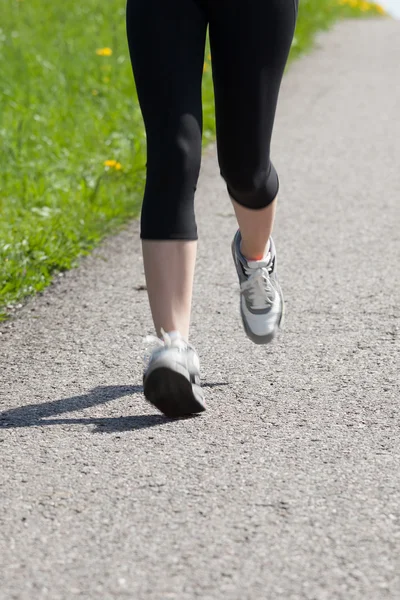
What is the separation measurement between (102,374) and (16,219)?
6.00 ft

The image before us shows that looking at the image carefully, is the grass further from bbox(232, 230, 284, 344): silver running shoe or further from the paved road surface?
bbox(232, 230, 284, 344): silver running shoe

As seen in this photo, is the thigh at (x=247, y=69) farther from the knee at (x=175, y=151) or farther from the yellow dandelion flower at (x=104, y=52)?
the yellow dandelion flower at (x=104, y=52)

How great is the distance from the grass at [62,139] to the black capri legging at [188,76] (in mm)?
1270

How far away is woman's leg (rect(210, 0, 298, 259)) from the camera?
302 cm

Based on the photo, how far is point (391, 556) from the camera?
90.7 inches

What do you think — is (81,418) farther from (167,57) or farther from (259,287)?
(167,57)

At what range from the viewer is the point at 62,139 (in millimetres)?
6641

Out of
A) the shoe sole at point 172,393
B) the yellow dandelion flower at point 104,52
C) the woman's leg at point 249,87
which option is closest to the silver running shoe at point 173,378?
the shoe sole at point 172,393

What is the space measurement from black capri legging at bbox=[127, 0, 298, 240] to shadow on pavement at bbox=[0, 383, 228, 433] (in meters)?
0.51

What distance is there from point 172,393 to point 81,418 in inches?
12.8

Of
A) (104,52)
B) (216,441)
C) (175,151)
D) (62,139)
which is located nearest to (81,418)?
(216,441)

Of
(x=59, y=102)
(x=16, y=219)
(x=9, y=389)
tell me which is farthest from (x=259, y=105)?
(x=59, y=102)

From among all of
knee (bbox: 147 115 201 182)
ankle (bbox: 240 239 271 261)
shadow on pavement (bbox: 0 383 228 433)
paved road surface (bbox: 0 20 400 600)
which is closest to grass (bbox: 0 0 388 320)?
paved road surface (bbox: 0 20 400 600)

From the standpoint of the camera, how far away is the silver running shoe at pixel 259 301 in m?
3.45
